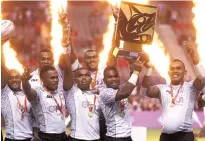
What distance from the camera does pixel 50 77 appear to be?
312 inches

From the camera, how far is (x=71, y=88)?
8.01 meters

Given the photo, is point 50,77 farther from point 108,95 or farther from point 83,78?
point 108,95

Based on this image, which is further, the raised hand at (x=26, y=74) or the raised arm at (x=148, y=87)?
the raised arm at (x=148, y=87)

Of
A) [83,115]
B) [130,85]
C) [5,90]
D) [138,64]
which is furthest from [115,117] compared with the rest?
[5,90]

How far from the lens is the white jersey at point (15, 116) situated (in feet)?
27.1

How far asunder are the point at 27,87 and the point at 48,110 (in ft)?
1.83

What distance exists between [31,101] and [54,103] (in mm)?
333

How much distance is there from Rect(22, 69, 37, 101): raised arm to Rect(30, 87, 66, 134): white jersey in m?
0.13

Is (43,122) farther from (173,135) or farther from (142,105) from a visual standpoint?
(142,105)

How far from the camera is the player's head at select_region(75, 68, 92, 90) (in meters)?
7.88

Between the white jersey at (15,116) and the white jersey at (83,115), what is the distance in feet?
2.63

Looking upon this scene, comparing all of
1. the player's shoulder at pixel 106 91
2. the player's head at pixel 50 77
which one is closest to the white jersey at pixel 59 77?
the player's head at pixel 50 77

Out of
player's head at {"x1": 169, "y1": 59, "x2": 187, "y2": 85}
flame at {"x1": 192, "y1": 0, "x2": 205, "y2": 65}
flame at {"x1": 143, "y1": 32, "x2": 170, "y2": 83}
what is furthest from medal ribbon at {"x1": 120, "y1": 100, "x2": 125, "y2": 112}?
flame at {"x1": 192, "y1": 0, "x2": 205, "y2": 65}

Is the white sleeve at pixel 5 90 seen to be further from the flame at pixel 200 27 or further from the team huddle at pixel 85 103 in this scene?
the flame at pixel 200 27
